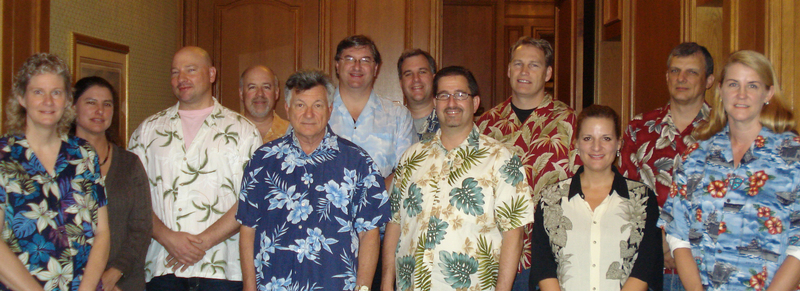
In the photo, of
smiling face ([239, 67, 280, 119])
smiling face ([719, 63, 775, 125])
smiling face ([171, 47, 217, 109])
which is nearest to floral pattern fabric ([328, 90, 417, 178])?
smiling face ([171, 47, 217, 109])

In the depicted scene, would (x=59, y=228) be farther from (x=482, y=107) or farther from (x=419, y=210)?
(x=482, y=107)

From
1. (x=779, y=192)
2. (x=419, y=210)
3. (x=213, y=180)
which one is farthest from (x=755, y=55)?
(x=213, y=180)

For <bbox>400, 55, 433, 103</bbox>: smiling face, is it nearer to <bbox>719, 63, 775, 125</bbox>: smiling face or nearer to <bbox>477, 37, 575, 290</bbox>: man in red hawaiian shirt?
<bbox>477, 37, 575, 290</bbox>: man in red hawaiian shirt

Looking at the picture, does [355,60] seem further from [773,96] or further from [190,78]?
[773,96]

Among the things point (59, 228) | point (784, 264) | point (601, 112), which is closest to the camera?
point (784, 264)

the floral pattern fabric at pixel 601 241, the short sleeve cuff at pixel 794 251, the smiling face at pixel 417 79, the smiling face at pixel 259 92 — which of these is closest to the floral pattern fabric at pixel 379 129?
the smiling face at pixel 417 79

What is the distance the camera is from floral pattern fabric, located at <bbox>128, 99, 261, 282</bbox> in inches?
104

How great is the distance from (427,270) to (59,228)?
1.33 metres

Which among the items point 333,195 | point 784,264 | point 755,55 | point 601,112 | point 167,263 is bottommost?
point 167,263

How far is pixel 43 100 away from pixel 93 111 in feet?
1.54

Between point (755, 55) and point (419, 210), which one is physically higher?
point (755, 55)

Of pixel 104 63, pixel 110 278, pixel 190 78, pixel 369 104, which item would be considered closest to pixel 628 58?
pixel 369 104

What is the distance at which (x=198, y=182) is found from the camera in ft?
8.66

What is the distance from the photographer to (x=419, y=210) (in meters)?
2.34
